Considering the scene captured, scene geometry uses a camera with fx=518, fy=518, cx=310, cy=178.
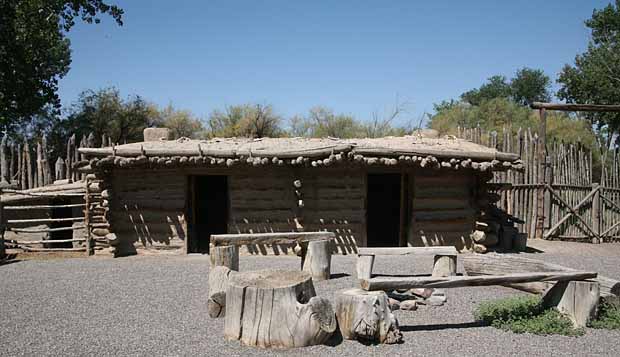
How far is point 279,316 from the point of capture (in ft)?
16.4

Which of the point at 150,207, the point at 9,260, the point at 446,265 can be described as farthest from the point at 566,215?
the point at 9,260

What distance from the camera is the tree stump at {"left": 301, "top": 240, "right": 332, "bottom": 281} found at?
8.06 metres

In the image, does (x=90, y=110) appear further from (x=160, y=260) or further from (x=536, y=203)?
(x=536, y=203)

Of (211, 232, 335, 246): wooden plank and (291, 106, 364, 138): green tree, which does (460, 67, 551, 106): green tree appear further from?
(211, 232, 335, 246): wooden plank

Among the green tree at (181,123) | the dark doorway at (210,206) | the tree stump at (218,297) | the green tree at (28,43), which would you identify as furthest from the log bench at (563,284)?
the green tree at (181,123)

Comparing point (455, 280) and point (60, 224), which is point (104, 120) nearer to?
point (60, 224)

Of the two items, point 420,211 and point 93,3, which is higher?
point 93,3

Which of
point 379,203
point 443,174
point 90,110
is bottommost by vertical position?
point 379,203

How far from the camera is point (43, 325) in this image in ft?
19.6

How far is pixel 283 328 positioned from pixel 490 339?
2187mm

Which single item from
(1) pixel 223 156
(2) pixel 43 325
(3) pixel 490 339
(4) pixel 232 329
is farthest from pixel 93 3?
(3) pixel 490 339

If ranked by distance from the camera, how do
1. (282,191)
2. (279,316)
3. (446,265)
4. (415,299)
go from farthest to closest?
(282,191), (446,265), (415,299), (279,316)

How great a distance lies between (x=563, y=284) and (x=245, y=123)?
71.2 feet

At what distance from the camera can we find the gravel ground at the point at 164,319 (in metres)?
5.08
